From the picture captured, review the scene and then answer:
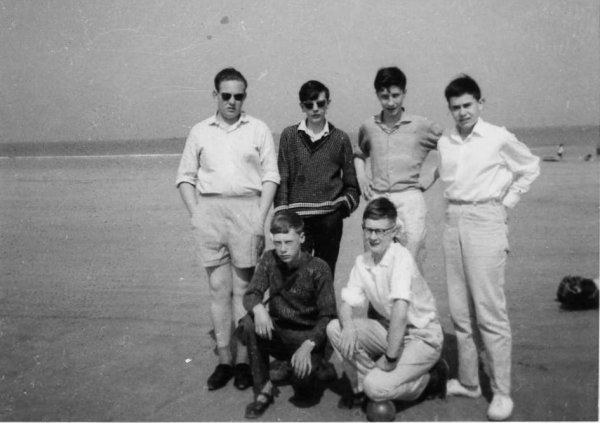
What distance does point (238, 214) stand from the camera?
4.11 meters

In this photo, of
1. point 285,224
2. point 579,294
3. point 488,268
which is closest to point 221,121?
point 285,224

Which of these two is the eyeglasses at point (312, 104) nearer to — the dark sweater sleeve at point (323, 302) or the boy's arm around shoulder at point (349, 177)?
the boy's arm around shoulder at point (349, 177)

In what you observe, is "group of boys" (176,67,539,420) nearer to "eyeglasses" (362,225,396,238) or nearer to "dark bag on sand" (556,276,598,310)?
"eyeglasses" (362,225,396,238)

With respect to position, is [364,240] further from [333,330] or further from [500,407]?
[500,407]

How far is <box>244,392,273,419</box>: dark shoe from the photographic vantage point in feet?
11.8

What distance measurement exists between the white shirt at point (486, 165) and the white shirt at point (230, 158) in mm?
1278

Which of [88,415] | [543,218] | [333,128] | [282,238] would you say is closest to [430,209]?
[543,218]

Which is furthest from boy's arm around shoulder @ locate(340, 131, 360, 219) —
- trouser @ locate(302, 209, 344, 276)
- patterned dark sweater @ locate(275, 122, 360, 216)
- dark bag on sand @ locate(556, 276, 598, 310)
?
dark bag on sand @ locate(556, 276, 598, 310)

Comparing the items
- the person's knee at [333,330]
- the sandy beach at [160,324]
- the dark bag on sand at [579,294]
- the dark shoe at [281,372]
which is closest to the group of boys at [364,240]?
the person's knee at [333,330]

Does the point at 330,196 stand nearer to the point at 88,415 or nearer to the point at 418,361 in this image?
the point at 418,361

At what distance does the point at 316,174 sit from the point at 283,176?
0.26 m

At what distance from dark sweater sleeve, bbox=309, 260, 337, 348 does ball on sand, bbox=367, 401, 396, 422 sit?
52 cm

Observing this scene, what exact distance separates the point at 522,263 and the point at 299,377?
14.4ft

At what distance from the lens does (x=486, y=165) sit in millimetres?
3494
